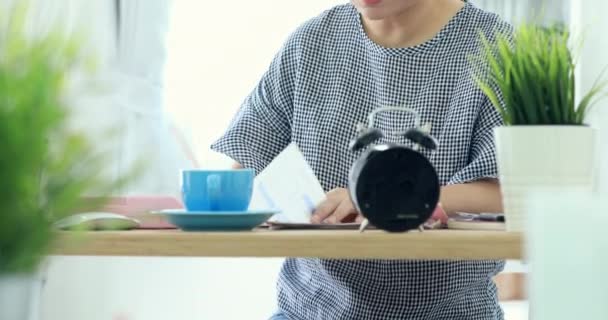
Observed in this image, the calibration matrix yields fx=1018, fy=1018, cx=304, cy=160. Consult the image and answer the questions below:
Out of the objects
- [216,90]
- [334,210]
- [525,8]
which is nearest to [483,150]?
[334,210]

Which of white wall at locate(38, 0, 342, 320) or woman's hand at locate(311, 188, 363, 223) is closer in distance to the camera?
woman's hand at locate(311, 188, 363, 223)

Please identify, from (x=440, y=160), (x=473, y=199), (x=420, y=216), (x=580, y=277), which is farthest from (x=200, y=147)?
(x=580, y=277)

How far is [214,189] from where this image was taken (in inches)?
55.7

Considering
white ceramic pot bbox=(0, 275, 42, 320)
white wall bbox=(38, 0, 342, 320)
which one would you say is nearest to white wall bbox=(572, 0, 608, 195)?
white wall bbox=(38, 0, 342, 320)

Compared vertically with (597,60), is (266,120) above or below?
below

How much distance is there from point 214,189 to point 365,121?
2.12 feet

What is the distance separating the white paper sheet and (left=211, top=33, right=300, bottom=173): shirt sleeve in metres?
0.40

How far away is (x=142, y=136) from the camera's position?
3205 mm

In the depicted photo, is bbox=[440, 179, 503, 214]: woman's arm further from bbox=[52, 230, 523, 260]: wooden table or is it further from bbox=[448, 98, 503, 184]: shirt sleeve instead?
bbox=[52, 230, 523, 260]: wooden table

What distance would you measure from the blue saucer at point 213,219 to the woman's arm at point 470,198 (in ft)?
1.51

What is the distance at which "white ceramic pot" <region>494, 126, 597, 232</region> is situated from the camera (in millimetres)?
1175

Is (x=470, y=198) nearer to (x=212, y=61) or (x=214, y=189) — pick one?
(x=214, y=189)

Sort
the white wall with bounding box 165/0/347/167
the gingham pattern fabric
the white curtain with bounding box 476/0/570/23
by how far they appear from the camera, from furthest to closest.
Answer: the white curtain with bounding box 476/0/570/23 < the white wall with bounding box 165/0/347/167 < the gingham pattern fabric

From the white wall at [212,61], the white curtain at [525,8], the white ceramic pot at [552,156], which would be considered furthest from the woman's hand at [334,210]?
the white curtain at [525,8]
